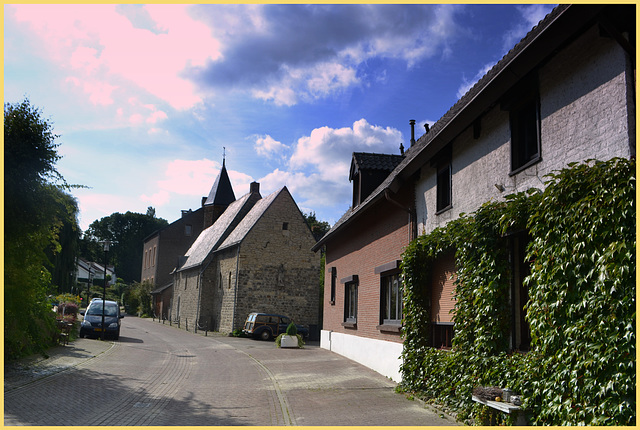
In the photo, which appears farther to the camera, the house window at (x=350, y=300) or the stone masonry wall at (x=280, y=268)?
the stone masonry wall at (x=280, y=268)

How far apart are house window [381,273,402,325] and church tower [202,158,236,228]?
38462 mm

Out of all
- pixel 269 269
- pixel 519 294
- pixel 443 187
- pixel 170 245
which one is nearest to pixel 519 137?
pixel 519 294

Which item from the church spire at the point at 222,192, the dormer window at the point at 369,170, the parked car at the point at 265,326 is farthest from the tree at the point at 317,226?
the dormer window at the point at 369,170

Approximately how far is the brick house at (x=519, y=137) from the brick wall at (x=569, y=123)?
1 centimetres

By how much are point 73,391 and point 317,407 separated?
15.0 ft

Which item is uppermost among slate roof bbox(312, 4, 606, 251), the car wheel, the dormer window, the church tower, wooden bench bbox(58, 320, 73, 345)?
the church tower

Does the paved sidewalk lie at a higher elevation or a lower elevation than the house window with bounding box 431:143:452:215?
lower

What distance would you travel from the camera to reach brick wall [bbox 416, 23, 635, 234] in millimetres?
6035

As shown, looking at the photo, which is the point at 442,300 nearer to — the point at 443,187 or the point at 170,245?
the point at 443,187

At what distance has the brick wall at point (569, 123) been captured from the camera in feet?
19.8

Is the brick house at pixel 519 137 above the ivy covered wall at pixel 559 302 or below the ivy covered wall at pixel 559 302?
above

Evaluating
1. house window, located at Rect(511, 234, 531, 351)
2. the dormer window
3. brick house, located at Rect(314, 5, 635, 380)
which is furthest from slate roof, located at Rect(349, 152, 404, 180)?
house window, located at Rect(511, 234, 531, 351)

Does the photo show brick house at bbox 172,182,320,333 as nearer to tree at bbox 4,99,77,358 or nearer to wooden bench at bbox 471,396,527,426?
tree at bbox 4,99,77,358

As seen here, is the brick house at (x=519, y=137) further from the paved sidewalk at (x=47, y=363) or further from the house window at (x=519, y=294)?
the paved sidewalk at (x=47, y=363)
